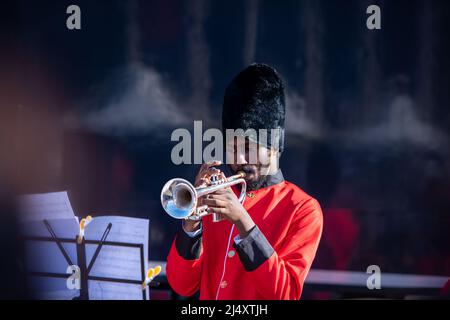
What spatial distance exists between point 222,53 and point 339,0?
2.75 feet

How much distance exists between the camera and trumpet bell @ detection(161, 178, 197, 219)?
9.56 feet

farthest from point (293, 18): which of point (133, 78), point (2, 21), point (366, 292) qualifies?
point (2, 21)

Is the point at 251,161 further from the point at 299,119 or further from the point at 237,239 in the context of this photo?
the point at 299,119

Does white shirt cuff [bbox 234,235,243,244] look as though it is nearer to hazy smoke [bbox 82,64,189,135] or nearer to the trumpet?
the trumpet

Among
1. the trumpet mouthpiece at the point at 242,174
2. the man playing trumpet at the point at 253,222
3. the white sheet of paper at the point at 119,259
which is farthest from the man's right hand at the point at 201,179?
the white sheet of paper at the point at 119,259

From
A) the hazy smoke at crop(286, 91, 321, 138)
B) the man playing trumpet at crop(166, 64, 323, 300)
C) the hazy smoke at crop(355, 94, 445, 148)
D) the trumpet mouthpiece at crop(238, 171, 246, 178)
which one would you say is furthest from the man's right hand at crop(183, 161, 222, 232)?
the hazy smoke at crop(355, 94, 445, 148)

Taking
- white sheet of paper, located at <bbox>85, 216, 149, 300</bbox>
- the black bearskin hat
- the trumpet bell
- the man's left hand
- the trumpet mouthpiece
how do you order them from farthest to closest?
white sheet of paper, located at <bbox>85, 216, 149, 300</bbox>, the black bearskin hat, the trumpet mouthpiece, the trumpet bell, the man's left hand

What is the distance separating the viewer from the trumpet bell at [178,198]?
291 centimetres

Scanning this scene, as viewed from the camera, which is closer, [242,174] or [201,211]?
[201,211]

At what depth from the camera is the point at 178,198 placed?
2969mm

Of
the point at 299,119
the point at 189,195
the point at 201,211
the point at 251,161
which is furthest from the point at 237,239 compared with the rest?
the point at 299,119

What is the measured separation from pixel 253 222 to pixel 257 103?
68 cm
